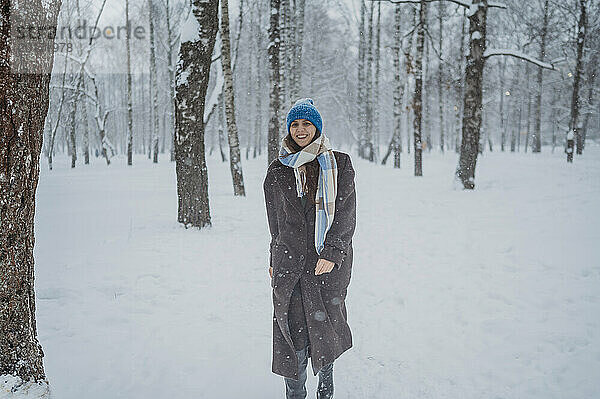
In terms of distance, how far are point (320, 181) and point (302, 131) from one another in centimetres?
33

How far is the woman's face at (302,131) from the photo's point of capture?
2.59 metres

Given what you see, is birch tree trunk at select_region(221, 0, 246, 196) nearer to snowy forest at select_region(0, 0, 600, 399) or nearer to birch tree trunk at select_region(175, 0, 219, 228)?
snowy forest at select_region(0, 0, 600, 399)

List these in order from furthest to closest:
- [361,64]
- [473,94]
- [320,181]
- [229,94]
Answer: [361,64] < [229,94] < [473,94] < [320,181]

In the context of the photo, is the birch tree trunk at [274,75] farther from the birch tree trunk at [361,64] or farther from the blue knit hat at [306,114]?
the birch tree trunk at [361,64]

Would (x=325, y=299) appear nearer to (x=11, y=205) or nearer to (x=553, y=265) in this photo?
(x=11, y=205)

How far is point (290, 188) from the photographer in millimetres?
2537

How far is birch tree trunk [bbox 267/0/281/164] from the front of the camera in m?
13.1

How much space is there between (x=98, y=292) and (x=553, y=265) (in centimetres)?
543

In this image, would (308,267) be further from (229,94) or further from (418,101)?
(418,101)

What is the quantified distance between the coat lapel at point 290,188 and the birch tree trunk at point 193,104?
5.20m

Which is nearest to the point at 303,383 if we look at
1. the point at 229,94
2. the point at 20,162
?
the point at 20,162

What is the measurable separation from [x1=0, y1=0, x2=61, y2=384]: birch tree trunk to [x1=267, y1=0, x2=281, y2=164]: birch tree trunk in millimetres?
11181

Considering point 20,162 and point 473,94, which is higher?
point 473,94

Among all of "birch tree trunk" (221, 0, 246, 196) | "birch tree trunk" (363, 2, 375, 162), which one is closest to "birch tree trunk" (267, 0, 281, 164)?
"birch tree trunk" (221, 0, 246, 196)
